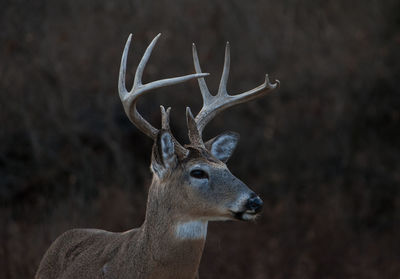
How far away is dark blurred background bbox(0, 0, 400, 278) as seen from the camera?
11.4 meters

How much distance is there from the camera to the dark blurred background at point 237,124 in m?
11.4

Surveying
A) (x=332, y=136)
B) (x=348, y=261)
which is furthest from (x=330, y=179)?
(x=348, y=261)

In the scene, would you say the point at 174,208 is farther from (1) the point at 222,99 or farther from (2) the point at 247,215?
(1) the point at 222,99

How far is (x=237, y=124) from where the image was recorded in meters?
14.3

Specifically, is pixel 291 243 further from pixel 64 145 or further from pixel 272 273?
pixel 64 145

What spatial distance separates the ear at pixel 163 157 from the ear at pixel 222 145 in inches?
23.7

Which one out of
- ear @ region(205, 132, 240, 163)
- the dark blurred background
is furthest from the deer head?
the dark blurred background

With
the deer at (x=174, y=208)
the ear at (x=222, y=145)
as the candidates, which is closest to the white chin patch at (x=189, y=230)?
Answer: the deer at (x=174, y=208)

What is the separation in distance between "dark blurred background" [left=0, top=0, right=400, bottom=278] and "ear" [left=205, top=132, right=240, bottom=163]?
3.89 meters

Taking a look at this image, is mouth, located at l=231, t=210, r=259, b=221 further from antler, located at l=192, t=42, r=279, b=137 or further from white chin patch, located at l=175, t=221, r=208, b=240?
antler, located at l=192, t=42, r=279, b=137

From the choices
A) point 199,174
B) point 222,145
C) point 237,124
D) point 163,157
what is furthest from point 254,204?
point 237,124

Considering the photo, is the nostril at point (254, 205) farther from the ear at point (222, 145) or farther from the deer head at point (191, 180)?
the ear at point (222, 145)

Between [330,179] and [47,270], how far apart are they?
785 cm

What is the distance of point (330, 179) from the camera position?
13.8 m
